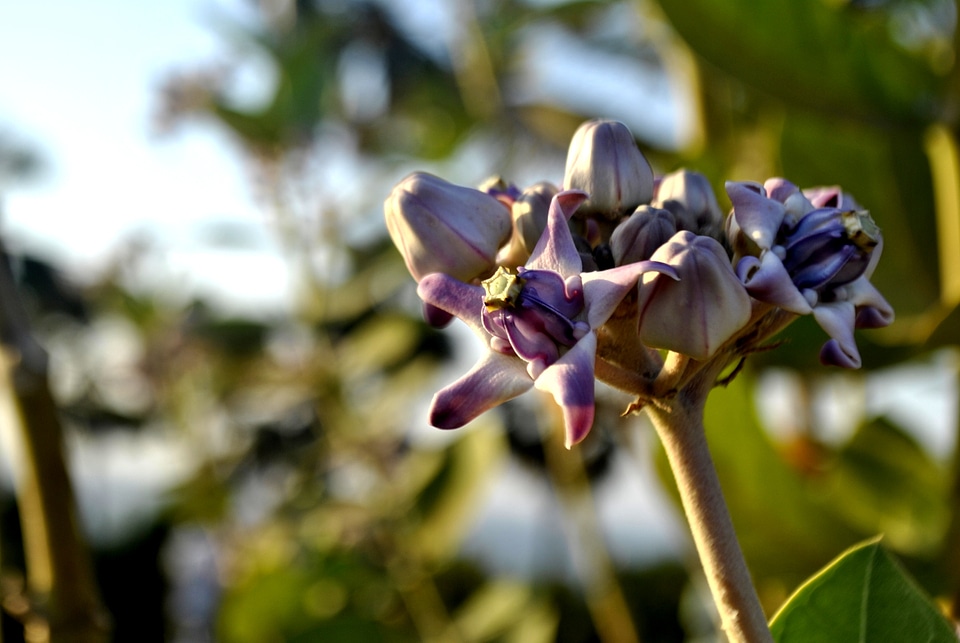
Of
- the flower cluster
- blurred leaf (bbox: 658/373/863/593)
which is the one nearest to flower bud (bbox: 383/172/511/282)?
the flower cluster

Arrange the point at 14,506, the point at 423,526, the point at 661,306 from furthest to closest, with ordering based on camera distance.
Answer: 1. the point at 14,506
2. the point at 423,526
3. the point at 661,306

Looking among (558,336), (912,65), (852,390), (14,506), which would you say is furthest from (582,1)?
(14,506)

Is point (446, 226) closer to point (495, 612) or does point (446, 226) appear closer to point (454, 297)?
point (454, 297)

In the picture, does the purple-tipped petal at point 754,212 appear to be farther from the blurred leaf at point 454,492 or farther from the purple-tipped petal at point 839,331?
the blurred leaf at point 454,492

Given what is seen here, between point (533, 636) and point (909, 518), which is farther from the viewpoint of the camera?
point (533, 636)

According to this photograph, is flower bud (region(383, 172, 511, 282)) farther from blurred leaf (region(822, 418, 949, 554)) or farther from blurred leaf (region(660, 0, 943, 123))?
blurred leaf (region(822, 418, 949, 554))

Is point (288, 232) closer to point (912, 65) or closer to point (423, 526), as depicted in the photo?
point (423, 526)
